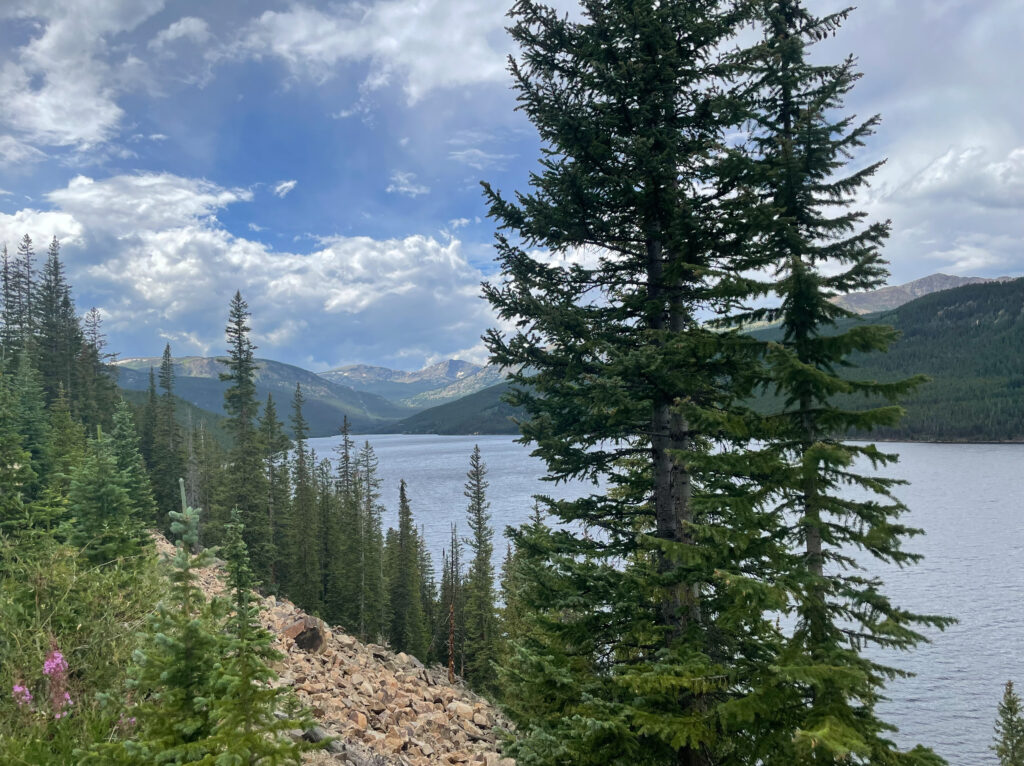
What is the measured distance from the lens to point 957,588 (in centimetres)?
4525

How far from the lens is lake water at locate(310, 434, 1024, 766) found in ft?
98.4

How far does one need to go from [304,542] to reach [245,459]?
12423mm

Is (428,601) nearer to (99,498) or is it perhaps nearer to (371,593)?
(371,593)

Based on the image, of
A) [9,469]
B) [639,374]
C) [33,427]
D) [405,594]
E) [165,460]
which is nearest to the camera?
[639,374]

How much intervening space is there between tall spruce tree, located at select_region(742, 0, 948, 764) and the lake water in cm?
145

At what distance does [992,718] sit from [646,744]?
34741 millimetres

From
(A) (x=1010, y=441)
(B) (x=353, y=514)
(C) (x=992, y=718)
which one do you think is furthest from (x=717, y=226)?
(A) (x=1010, y=441)

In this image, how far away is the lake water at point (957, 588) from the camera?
3000cm

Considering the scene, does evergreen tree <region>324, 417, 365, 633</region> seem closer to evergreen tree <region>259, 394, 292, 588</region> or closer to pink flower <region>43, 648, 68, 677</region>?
evergreen tree <region>259, 394, 292, 588</region>

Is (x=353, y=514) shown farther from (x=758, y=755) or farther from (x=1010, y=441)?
(x=1010, y=441)

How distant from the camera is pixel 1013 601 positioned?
42.9 meters

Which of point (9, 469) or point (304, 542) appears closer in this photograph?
point (9, 469)

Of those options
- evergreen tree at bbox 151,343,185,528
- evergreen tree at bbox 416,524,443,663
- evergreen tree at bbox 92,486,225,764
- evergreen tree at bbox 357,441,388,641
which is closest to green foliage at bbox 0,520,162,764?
evergreen tree at bbox 92,486,225,764

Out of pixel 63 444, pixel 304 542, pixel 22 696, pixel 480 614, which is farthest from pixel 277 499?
pixel 22 696
